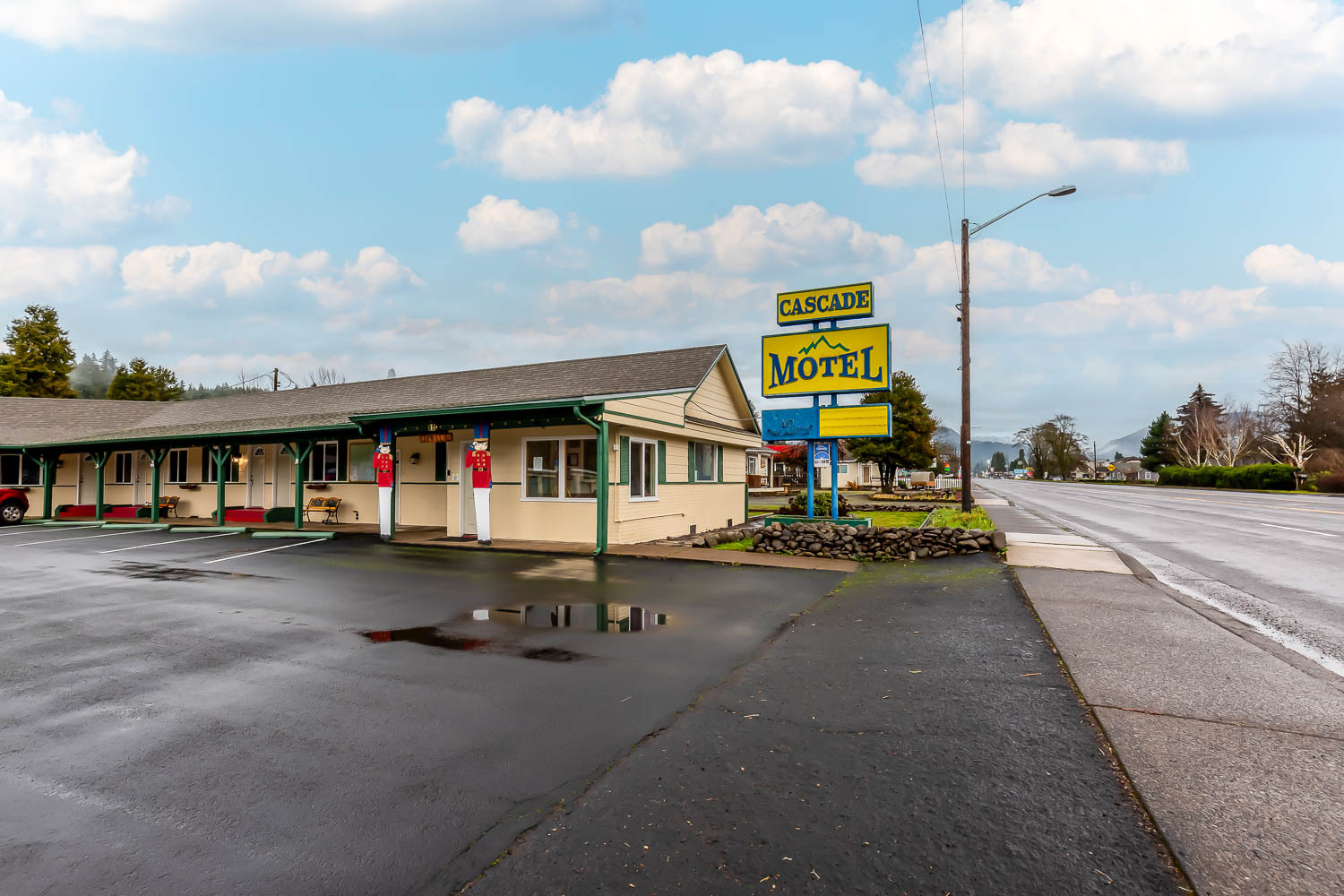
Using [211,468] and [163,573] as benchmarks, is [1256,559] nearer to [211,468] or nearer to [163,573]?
[163,573]

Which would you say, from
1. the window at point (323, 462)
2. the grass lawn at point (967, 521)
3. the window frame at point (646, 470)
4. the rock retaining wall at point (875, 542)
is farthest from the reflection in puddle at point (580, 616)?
the window at point (323, 462)

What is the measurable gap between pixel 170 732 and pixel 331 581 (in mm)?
6116

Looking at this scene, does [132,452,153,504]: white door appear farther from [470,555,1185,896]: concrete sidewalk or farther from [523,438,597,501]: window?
[470,555,1185,896]: concrete sidewalk

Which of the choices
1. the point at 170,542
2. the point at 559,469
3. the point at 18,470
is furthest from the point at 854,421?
the point at 18,470

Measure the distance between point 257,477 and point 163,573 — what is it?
38.0ft

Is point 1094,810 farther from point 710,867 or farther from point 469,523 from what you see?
point 469,523

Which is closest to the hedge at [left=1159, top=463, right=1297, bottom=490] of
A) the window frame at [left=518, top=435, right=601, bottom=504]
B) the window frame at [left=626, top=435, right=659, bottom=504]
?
the window frame at [left=626, top=435, right=659, bottom=504]

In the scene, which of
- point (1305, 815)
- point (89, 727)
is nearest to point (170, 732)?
point (89, 727)

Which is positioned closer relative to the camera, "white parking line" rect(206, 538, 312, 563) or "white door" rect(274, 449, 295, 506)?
"white parking line" rect(206, 538, 312, 563)

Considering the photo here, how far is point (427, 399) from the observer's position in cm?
1934

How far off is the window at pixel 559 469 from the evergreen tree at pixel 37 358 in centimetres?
5269

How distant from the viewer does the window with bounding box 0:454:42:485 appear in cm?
2516

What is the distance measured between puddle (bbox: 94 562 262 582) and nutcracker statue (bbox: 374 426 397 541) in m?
4.42

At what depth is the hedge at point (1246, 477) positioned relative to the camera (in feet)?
134
